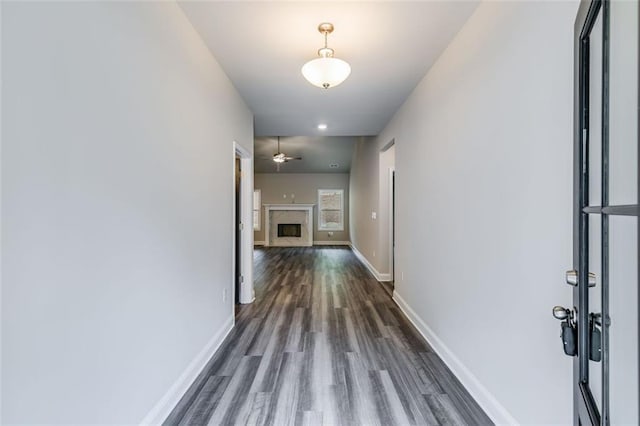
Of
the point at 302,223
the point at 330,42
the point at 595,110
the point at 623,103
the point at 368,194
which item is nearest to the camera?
the point at 623,103

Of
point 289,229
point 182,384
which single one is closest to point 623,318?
point 182,384

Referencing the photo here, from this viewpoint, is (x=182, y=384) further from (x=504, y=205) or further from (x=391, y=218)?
(x=391, y=218)

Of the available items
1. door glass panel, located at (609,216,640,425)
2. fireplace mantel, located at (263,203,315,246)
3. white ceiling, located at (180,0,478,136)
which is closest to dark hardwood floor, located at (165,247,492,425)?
door glass panel, located at (609,216,640,425)

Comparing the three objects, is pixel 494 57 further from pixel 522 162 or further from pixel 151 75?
pixel 151 75

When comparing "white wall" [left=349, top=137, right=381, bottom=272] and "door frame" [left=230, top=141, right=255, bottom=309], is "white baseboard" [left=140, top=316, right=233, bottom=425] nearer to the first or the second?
"door frame" [left=230, top=141, right=255, bottom=309]

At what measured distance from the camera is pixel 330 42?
246cm

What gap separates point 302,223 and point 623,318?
35.3 feet

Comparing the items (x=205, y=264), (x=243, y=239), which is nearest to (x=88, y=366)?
(x=205, y=264)

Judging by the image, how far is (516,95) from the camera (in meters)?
1.66

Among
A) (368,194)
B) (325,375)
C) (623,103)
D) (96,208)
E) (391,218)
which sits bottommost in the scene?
(325,375)

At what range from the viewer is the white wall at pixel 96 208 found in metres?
0.95

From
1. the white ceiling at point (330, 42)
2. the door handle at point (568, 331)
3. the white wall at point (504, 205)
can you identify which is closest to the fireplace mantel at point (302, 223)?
the white ceiling at point (330, 42)

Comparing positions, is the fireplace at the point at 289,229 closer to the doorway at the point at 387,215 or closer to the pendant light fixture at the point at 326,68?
the doorway at the point at 387,215

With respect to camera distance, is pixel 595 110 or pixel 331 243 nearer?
pixel 595 110
